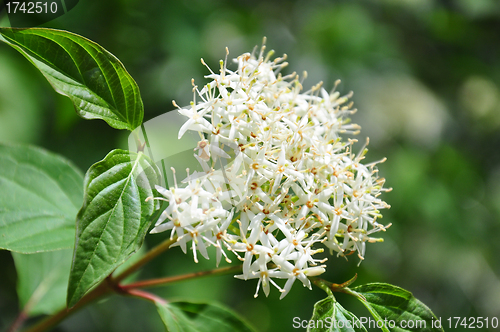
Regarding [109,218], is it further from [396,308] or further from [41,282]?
[41,282]

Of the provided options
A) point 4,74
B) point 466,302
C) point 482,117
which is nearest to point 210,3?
point 4,74

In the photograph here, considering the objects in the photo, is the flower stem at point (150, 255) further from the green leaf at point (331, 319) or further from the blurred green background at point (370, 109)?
the blurred green background at point (370, 109)

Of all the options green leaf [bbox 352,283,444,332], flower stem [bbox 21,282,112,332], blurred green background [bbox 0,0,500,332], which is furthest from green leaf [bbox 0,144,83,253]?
green leaf [bbox 352,283,444,332]

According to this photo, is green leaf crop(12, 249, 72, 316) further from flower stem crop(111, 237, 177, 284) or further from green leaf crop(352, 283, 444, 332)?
green leaf crop(352, 283, 444, 332)

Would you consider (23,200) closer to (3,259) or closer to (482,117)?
(3,259)

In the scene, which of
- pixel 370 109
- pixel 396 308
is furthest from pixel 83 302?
pixel 370 109
